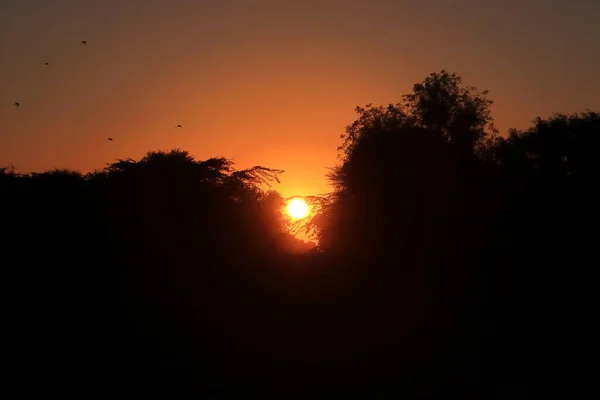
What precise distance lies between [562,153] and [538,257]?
11.0 m

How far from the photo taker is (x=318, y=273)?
2891 centimetres

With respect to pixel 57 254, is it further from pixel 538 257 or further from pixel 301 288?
pixel 538 257

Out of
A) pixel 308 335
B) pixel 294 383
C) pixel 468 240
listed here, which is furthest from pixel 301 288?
pixel 468 240

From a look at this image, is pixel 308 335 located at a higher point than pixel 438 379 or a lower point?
higher

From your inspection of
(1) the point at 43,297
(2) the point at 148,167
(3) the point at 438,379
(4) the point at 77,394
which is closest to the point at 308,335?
(3) the point at 438,379

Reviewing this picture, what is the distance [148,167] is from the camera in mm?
33125

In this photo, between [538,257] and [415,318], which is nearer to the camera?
[415,318]

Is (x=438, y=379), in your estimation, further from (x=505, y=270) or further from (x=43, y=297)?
(x=43, y=297)

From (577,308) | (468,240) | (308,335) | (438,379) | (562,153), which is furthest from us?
(562,153)

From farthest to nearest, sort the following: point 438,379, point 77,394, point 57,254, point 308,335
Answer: point 57,254 < point 308,335 < point 438,379 < point 77,394

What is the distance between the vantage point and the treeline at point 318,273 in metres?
22.9

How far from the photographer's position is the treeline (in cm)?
2289

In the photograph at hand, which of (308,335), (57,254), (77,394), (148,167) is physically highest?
(148,167)

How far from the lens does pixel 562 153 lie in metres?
38.9
